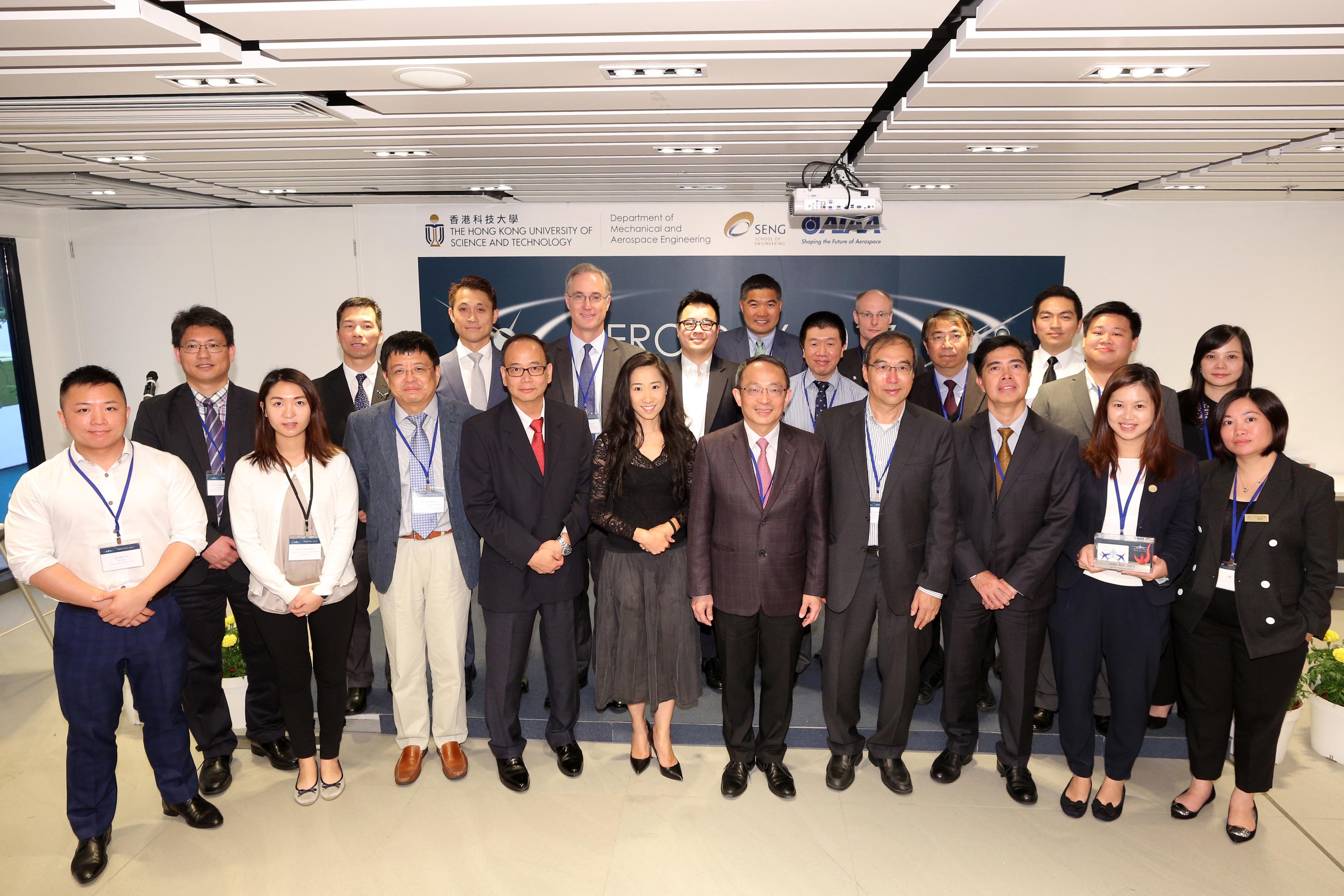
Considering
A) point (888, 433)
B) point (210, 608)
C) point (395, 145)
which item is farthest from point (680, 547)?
point (395, 145)

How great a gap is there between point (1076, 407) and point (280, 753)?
4.00 meters

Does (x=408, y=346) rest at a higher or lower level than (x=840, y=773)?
higher

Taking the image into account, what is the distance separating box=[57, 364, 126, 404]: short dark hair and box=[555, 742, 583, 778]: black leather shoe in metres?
2.30

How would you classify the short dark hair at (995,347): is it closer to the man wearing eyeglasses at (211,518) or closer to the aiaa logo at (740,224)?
the man wearing eyeglasses at (211,518)

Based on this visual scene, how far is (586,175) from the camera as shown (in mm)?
5562

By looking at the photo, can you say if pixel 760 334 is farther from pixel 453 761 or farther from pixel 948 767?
pixel 453 761

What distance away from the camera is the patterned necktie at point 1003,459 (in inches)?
123

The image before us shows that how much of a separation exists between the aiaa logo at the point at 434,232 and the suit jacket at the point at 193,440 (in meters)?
4.22

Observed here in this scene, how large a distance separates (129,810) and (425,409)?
2.16 m

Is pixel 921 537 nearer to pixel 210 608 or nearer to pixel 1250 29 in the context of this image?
pixel 1250 29

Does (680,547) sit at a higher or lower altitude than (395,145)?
lower

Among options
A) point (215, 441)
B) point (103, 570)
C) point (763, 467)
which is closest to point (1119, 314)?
point (763, 467)

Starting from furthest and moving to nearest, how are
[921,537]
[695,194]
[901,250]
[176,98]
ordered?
[901,250] → [695,194] → [176,98] → [921,537]

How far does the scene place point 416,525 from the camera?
10.9 ft
